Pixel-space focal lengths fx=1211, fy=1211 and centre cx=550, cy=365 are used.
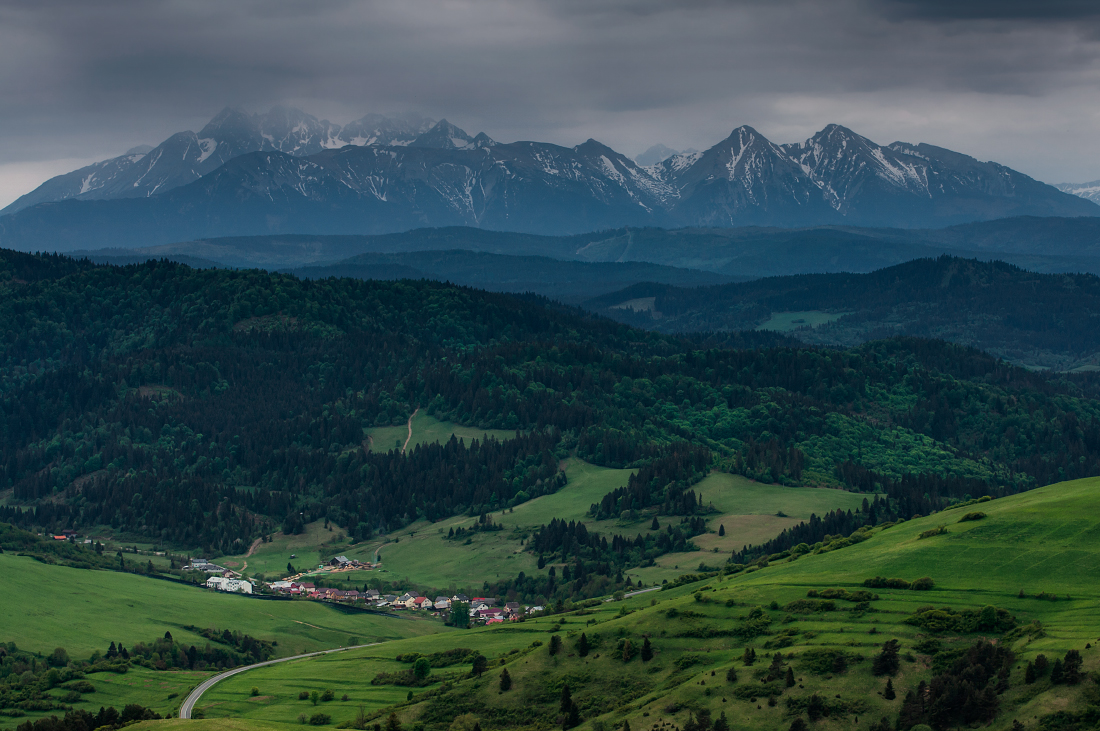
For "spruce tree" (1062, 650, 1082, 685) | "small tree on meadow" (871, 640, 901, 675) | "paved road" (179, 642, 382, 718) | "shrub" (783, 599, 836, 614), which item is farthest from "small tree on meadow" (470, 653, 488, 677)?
"spruce tree" (1062, 650, 1082, 685)

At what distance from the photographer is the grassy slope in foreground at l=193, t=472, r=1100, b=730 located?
108062 mm

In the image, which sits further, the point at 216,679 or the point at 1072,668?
the point at 216,679

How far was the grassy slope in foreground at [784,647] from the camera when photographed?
108062 millimetres

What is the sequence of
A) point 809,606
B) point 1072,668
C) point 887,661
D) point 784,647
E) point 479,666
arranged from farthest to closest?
point 479,666, point 809,606, point 784,647, point 887,661, point 1072,668

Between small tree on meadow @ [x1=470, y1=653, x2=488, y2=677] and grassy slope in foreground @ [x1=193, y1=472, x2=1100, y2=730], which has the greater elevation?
grassy slope in foreground @ [x1=193, y1=472, x2=1100, y2=730]

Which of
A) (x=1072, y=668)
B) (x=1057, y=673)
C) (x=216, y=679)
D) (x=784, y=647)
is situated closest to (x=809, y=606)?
(x=784, y=647)

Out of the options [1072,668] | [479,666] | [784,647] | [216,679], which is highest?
[1072,668]

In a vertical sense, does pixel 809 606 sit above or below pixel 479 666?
above

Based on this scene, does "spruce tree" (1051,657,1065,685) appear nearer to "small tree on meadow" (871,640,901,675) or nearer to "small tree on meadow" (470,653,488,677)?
"small tree on meadow" (871,640,901,675)

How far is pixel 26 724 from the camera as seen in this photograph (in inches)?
5103

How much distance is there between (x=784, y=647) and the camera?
12031 centimetres

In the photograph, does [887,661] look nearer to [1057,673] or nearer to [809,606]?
[1057,673]

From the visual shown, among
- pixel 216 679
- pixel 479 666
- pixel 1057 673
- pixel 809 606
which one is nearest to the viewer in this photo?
pixel 1057 673

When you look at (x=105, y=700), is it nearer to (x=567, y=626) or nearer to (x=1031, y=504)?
(x=567, y=626)
